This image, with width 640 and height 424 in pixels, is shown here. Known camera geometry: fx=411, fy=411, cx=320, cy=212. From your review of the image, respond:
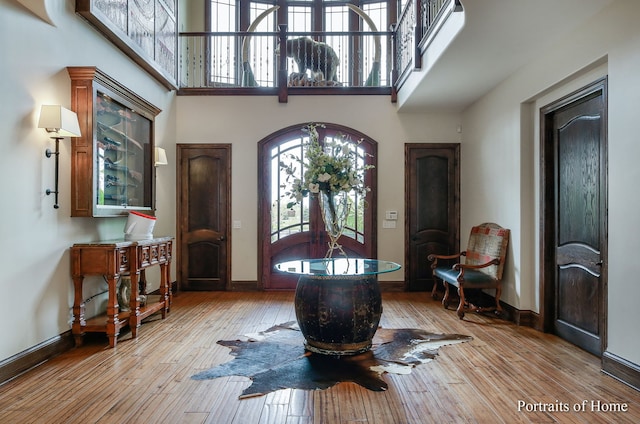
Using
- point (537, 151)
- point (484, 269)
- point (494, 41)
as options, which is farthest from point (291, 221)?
point (494, 41)

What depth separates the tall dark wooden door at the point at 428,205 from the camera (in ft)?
21.2

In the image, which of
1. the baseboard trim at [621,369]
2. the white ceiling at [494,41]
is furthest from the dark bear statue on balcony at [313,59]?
the baseboard trim at [621,369]

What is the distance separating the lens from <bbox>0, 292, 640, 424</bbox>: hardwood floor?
96.2 inches

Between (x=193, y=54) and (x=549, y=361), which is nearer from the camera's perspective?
(x=549, y=361)

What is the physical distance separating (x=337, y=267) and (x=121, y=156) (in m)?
2.64

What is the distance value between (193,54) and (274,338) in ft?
17.7

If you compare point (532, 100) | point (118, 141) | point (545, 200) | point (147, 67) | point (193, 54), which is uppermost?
point (193, 54)

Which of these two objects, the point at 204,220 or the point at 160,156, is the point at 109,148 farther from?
the point at 204,220

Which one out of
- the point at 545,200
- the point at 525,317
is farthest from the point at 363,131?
the point at 525,317

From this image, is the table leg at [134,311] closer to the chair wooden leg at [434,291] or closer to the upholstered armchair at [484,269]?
the upholstered armchair at [484,269]

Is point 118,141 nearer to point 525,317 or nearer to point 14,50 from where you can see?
point 14,50

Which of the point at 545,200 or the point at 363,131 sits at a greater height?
the point at 363,131

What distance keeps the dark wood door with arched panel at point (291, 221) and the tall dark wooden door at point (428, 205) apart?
575mm

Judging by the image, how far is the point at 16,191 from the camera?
3086 mm
